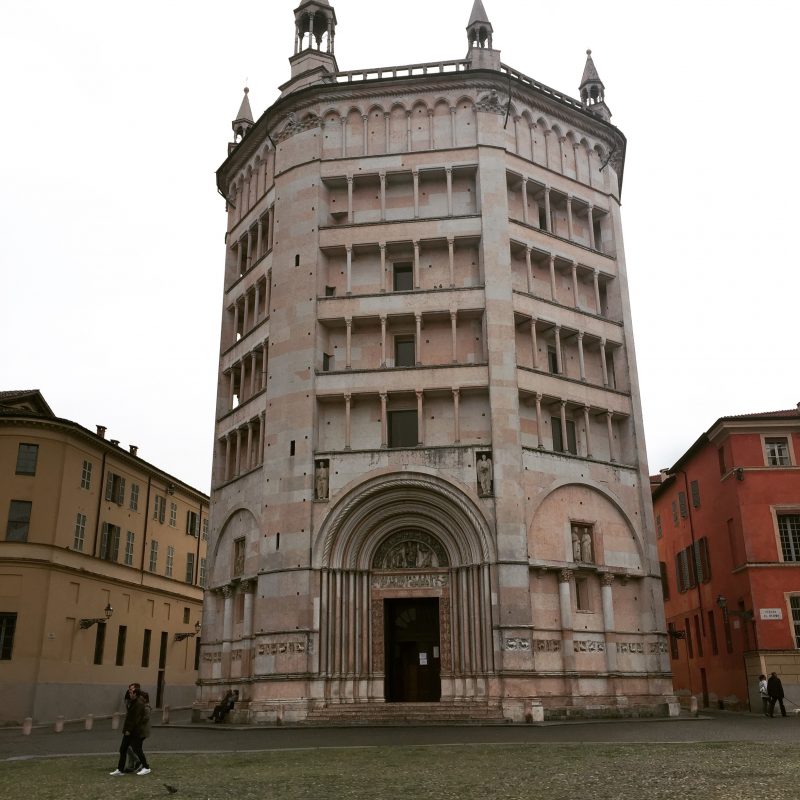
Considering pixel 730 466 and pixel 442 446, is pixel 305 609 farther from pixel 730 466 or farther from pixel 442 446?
pixel 730 466

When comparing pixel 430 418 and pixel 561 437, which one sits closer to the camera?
pixel 430 418

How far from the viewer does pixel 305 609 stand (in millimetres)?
33625

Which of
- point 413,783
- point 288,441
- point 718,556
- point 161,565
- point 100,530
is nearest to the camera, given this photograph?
point 413,783

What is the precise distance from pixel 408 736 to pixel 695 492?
2842cm

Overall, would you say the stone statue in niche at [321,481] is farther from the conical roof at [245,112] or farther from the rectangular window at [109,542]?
the conical roof at [245,112]

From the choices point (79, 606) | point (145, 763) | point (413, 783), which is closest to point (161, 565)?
point (79, 606)

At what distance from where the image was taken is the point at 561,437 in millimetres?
37969

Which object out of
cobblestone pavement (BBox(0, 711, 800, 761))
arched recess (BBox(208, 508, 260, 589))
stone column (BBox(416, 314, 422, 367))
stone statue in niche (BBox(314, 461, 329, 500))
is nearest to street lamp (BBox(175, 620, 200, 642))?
arched recess (BBox(208, 508, 260, 589))

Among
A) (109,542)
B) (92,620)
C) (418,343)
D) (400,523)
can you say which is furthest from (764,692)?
(109,542)

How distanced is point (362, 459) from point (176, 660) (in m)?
31.3

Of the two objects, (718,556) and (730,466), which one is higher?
(730,466)

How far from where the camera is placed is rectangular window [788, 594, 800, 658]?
37.8 meters

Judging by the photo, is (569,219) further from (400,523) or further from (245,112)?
(245,112)

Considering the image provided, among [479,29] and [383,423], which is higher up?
[479,29]
